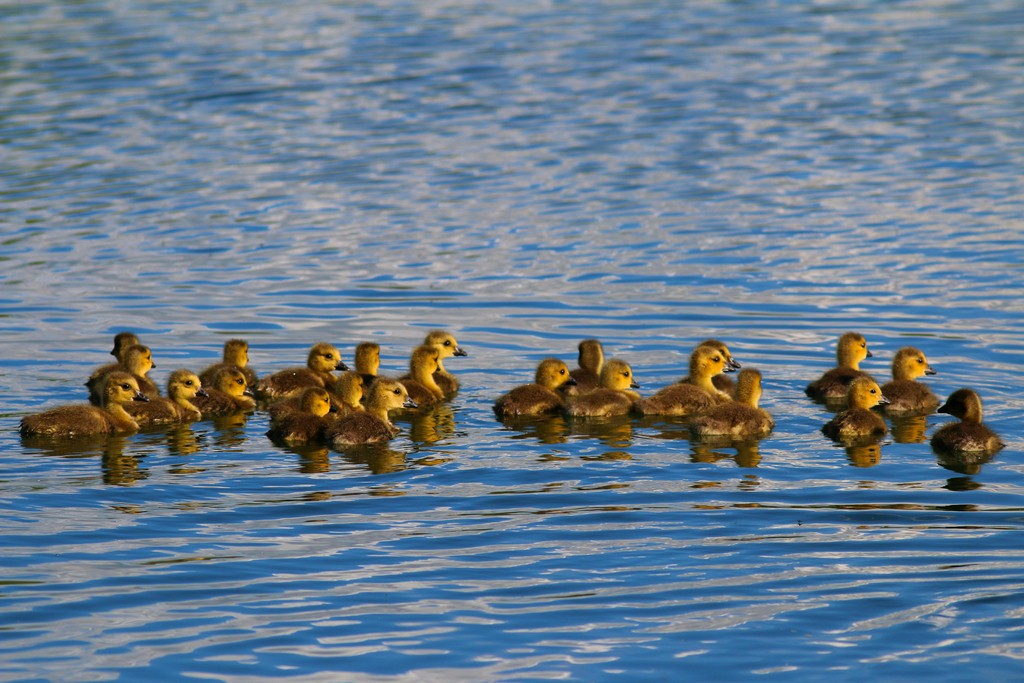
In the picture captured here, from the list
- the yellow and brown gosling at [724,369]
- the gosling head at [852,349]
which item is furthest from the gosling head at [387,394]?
the gosling head at [852,349]

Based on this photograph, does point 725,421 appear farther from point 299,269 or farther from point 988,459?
point 299,269

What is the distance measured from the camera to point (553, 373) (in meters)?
13.0

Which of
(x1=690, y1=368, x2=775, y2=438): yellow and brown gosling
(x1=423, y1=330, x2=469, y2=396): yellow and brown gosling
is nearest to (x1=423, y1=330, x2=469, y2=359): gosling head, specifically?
(x1=423, y1=330, x2=469, y2=396): yellow and brown gosling

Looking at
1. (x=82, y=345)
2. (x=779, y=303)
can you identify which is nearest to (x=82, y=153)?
(x=82, y=345)

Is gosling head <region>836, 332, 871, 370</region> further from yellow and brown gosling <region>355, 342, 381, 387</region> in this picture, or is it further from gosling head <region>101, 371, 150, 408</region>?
gosling head <region>101, 371, 150, 408</region>

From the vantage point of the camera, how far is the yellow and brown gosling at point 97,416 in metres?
11.8

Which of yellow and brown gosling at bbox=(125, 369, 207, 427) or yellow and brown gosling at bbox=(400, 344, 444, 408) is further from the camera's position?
yellow and brown gosling at bbox=(400, 344, 444, 408)

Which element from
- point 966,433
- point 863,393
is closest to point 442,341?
point 863,393

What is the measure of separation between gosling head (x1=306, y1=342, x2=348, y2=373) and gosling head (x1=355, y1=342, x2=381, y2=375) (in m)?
0.15

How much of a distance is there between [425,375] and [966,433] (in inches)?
174

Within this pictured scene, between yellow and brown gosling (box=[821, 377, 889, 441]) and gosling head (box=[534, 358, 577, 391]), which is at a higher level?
gosling head (box=[534, 358, 577, 391])

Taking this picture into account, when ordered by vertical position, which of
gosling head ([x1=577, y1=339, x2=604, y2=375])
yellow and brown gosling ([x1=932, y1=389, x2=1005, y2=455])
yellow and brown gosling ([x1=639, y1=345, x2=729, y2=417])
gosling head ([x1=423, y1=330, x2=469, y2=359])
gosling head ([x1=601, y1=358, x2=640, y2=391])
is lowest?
yellow and brown gosling ([x1=932, y1=389, x2=1005, y2=455])

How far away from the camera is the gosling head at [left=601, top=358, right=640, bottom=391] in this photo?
42.2 ft

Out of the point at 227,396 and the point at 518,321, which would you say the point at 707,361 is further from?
the point at 227,396
